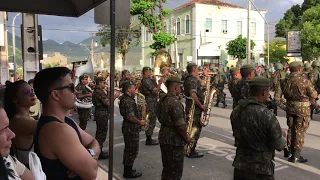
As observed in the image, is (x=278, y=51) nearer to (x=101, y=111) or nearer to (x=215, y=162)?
(x=215, y=162)

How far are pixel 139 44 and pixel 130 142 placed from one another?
44.6 m

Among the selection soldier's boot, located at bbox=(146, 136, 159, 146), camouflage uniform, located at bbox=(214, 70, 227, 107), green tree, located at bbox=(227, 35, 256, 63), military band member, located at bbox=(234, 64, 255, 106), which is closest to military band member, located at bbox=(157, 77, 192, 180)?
military band member, located at bbox=(234, 64, 255, 106)

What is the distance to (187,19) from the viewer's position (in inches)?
1496

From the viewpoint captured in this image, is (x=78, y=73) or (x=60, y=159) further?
(x=78, y=73)

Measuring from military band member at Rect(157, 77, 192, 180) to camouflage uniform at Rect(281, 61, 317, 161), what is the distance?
2555 mm

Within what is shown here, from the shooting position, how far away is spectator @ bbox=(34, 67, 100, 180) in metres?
1.85

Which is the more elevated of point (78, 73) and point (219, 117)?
point (78, 73)

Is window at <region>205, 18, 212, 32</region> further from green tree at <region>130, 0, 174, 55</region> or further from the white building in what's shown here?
green tree at <region>130, 0, 174, 55</region>

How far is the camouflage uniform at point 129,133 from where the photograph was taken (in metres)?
5.36

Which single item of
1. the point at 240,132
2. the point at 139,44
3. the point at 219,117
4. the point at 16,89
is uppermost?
the point at 139,44

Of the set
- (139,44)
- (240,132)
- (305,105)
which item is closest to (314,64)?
(305,105)

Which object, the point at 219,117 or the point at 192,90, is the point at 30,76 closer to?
the point at 192,90

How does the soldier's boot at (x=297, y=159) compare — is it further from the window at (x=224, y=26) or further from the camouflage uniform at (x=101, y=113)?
the window at (x=224, y=26)

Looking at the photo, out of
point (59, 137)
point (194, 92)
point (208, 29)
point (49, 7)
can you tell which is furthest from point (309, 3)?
point (59, 137)
